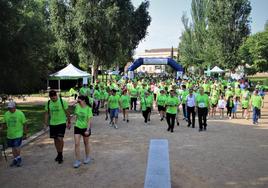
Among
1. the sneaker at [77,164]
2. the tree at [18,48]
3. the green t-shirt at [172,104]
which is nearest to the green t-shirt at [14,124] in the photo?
the sneaker at [77,164]

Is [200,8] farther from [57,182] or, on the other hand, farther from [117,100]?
[57,182]

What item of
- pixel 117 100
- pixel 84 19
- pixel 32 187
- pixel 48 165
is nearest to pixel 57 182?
pixel 32 187

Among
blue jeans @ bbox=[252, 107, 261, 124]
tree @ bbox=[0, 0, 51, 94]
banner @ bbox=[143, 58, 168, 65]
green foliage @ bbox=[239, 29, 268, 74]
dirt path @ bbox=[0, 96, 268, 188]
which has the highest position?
green foliage @ bbox=[239, 29, 268, 74]

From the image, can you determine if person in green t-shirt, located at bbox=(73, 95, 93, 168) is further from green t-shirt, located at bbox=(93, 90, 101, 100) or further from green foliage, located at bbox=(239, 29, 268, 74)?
green foliage, located at bbox=(239, 29, 268, 74)

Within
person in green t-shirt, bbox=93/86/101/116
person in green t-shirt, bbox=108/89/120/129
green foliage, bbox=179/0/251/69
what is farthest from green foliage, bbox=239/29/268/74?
person in green t-shirt, bbox=108/89/120/129

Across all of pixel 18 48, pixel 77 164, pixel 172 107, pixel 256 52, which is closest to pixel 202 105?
pixel 172 107

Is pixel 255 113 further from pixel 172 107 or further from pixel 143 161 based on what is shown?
pixel 143 161

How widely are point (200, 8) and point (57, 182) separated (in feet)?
200

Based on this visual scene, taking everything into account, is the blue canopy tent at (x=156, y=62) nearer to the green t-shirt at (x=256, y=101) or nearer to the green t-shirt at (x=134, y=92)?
the green t-shirt at (x=134, y=92)

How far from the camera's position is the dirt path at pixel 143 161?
22.8 feet

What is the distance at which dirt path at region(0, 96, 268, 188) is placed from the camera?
6953 millimetres

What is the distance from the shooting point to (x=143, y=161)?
27.8 feet

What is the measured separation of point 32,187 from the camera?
660cm

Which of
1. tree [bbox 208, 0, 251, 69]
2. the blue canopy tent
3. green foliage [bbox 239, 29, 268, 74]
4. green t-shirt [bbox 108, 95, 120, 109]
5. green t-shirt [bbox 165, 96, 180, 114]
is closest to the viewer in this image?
green t-shirt [bbox 165, 96, 180, 114]
